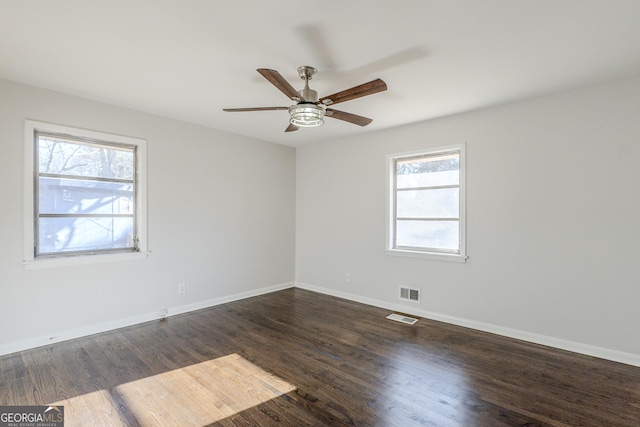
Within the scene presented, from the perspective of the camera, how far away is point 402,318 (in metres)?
3.99

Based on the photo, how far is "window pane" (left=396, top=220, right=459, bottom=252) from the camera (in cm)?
393

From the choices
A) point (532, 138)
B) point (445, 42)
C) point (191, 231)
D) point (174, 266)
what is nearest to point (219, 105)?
point (191, 231)

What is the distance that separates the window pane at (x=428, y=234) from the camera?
3934mm

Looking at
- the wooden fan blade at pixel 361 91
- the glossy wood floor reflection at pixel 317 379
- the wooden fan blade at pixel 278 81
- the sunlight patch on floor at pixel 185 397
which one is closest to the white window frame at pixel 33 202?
the glossy wood floor reflection at pixel 317 379

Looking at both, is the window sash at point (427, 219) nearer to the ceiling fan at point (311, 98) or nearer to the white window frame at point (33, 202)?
the ceiling fan at point (311, 98)

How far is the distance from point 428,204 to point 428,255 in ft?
2.23

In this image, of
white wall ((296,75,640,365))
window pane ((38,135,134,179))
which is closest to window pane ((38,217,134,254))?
window pane ((38,135,134,179))

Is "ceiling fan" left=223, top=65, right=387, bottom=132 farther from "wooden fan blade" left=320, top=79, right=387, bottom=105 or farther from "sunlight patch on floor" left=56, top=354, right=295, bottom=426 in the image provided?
"sunlight patch on floor" left=56, top=354, right=295, bottom=426

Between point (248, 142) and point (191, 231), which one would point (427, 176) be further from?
point (191, 231)

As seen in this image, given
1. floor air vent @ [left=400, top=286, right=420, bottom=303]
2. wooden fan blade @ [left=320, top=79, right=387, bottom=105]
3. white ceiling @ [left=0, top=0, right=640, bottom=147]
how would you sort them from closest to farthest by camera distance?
white ceiling @ [left=0, top=0, right=640, bottom=147] → wooden fan blade @ [left=320, top=79, right=387, bottom=105] → floor air vent @ [left=400, top=286, right=420, bottom=303]

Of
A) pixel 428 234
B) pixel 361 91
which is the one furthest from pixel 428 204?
pixel 361 91

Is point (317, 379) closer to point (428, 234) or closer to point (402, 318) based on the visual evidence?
point (402, 318)

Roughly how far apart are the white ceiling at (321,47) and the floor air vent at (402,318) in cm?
261

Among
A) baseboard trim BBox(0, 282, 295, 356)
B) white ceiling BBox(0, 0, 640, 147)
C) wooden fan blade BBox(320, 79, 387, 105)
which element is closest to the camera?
white ceiling BBox(0, 0, 640, 147)
